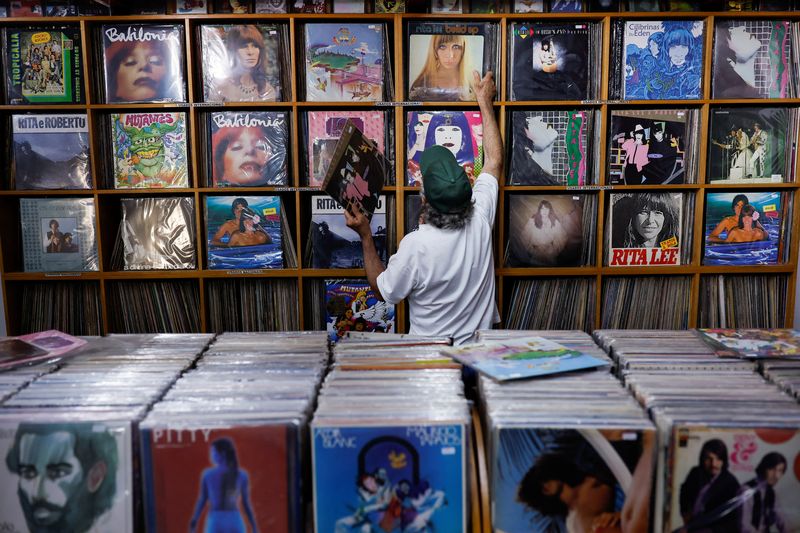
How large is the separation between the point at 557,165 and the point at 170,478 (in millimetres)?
2526

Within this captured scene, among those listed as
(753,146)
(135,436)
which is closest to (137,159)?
(135,436)

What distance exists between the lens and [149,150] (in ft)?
10.3

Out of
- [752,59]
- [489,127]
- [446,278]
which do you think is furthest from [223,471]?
[752,59]

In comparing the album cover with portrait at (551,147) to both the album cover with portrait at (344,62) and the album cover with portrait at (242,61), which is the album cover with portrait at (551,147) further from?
the album cover with portrait at (242,61)

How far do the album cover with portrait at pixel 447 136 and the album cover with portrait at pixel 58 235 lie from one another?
1664mm

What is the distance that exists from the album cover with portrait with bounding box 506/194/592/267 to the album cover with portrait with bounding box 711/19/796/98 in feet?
2.97

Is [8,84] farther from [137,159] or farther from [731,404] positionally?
[731,404]

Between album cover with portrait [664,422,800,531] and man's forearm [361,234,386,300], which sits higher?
man's forearm [361,234,386,300]

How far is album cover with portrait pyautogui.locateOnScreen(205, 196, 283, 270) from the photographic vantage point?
10.5 ft

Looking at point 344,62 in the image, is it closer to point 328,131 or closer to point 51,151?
point 328,131

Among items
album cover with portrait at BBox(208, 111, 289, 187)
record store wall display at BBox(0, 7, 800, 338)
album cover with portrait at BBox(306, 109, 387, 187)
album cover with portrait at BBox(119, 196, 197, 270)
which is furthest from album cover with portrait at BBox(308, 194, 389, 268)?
album cover with portrait at BBox(119, 196, 197, 270)

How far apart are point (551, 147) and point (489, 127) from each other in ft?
1.34

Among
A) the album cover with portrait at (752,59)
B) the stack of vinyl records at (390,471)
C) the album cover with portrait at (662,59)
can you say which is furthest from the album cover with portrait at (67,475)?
the album cover with portrait at (752,59)

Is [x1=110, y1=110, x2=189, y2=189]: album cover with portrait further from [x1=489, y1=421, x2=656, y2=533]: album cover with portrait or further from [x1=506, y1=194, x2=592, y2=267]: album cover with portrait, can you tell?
[x1=489, y1=421, x2=656, y2=533]: album cover with portrait
